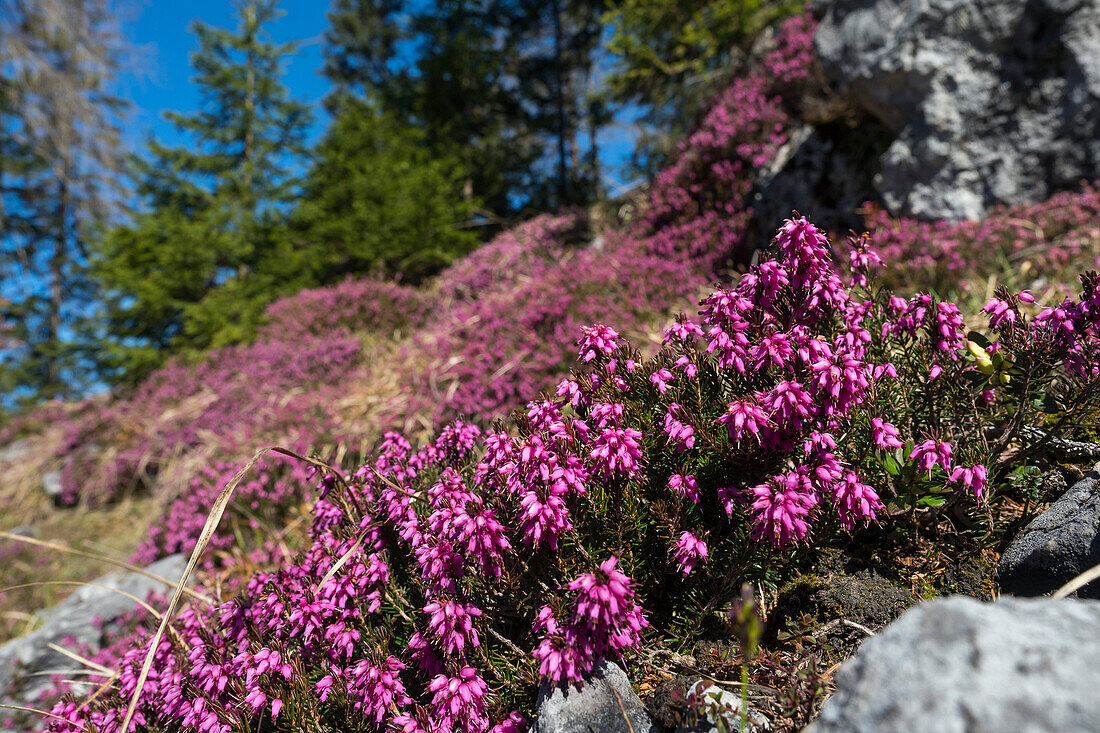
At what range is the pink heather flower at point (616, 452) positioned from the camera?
1773 mm

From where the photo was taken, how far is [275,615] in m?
2.15

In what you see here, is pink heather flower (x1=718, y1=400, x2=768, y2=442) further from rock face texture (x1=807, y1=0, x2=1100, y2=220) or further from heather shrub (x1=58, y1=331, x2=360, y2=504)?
rock face texture (x1=807, y1=0, x2=1100, y2=220)

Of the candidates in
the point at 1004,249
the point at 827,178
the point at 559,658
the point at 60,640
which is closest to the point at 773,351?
the point at 559,658

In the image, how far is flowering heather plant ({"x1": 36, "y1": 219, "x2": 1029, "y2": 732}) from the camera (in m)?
1.70

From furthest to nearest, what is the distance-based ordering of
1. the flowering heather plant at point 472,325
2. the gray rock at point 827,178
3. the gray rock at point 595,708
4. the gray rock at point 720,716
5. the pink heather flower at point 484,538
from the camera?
the gray rock at point 827,178 → the flowering heather plant at point 472,325 → the pink heather flower at point 484,538 → the gray rock at point 595,708 → the gray rock at point 720,716

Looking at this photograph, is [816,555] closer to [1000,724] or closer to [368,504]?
[1000,724]

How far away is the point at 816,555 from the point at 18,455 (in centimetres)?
1562

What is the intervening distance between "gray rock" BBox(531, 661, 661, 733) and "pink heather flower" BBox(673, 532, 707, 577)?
0.41 m

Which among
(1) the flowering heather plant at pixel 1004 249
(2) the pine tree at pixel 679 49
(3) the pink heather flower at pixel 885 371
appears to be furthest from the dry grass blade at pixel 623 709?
(2) the pine tree at pixel 679 49

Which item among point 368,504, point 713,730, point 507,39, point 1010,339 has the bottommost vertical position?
point 713,730

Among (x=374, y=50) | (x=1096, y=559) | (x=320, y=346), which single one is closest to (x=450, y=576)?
(x=1096, y=559)

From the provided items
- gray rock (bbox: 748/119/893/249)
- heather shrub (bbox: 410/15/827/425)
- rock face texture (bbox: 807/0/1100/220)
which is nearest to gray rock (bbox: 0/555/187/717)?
heather shrub (bbox: 410/15/827/425)

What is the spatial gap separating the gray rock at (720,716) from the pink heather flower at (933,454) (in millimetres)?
1024

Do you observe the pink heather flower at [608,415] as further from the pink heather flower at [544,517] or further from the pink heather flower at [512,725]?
Answer: the pink heather flower at [512,725]
